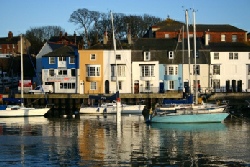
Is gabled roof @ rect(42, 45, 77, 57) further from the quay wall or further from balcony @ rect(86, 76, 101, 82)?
the quay wall

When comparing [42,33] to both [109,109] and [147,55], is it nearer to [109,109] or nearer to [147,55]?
[147,55]

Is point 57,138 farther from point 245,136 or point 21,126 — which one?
point 245,136

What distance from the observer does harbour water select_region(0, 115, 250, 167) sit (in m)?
30.7

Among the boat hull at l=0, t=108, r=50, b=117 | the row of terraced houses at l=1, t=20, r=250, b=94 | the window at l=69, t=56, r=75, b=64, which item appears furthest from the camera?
the window at l=69, t=56, r=75, b=64

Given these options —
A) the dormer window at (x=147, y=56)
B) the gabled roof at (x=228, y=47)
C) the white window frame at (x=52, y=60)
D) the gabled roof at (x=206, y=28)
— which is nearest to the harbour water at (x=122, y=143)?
the dormer window at (x=147, y=56)

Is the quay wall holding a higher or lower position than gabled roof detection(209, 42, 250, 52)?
lower

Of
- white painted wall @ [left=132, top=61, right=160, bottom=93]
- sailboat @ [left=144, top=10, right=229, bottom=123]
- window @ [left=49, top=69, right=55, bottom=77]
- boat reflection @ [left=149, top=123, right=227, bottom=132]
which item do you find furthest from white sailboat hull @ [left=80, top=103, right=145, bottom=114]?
window @ [left=49, top=69, right=55, bottom=77]

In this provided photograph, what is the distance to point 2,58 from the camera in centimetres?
12212

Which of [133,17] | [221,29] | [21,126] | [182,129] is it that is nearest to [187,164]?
[182,129]

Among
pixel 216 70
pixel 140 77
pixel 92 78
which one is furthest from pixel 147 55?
pixel 216 70

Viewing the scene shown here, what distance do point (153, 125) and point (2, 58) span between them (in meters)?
77.3

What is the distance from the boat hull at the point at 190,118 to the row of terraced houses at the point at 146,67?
25.7 meters

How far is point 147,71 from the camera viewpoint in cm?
8125

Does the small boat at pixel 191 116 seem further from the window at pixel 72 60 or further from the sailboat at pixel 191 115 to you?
the window at pixel 72 60
